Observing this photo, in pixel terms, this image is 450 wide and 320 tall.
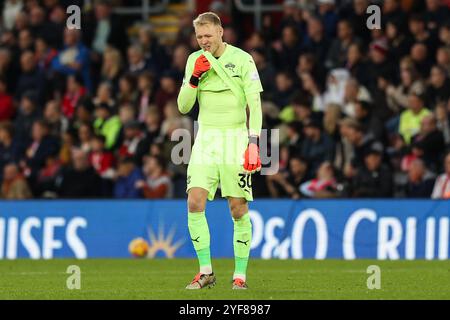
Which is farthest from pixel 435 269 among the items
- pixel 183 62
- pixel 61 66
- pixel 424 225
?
pixel 61 66

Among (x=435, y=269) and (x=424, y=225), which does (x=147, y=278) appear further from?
(x=424, y=225)

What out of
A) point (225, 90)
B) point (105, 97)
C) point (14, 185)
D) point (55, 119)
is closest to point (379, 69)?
point (105, 97)

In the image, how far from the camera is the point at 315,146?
820 inches

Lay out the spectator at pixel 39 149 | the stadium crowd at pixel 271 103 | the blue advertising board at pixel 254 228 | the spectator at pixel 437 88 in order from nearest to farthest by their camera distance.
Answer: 1. the blue advertising board at pixel 254 228
2. the stadium crowd at pixel 271 103
3. the spectator at pixel 437 88
4. the spectator at pixel 39 149

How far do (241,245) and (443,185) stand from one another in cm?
753

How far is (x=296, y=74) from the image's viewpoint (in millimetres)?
22547

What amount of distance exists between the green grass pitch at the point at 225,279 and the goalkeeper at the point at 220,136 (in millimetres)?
Result: 512

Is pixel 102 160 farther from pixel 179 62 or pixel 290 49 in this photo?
pixel 290 49

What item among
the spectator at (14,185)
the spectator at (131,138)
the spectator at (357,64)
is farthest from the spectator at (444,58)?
the spectator at (14,185)

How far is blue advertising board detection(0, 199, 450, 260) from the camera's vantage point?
1884cm

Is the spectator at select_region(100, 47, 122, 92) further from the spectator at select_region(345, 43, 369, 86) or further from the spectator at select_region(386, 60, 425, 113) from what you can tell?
the spectator at select_region(386, 60, 425, 113)

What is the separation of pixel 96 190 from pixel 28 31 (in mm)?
5315

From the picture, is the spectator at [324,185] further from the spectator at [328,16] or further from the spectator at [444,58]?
the spectator at [328,16]

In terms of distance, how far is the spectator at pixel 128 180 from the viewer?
70.3ft
